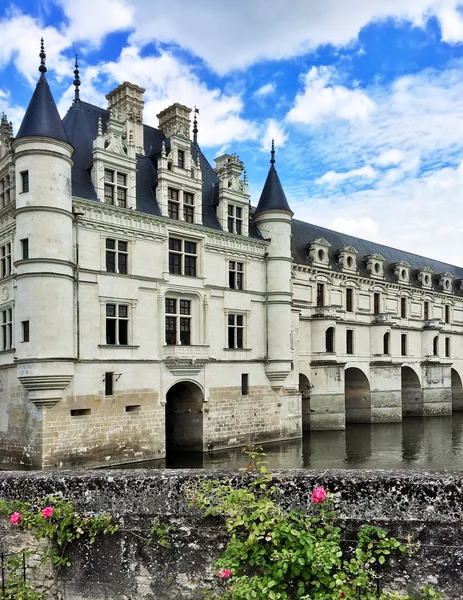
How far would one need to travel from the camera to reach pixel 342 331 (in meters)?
37.5

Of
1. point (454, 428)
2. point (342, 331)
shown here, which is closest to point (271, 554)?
point (342, 331)

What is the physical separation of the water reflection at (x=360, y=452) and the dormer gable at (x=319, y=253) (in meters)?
11.6

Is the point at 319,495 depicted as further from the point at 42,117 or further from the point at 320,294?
the point at 320,294

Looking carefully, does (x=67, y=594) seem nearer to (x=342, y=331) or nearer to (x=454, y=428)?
(x=342, y=331)

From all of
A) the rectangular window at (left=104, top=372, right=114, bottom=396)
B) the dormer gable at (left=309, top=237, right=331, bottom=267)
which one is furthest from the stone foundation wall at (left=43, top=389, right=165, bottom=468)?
the dormer gable at (left=309, top=237, right=331, bottom=267)

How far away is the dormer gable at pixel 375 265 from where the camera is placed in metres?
41.5

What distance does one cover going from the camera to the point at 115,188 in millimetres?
23047

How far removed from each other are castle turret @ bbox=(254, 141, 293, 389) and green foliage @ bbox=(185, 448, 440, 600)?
24480mm

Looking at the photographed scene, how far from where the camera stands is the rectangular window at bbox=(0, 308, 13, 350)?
72.5ft

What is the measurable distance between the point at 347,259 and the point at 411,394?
13543 mm

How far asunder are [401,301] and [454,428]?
1172 centimetres

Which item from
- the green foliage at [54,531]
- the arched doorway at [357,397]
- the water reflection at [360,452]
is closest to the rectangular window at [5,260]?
the water reflection at [360,452]

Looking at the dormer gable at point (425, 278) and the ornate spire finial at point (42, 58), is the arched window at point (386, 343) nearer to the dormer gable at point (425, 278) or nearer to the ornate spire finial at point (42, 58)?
the dormer gable at point (425, 278)

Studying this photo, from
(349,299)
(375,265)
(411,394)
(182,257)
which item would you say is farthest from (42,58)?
(411,394)
